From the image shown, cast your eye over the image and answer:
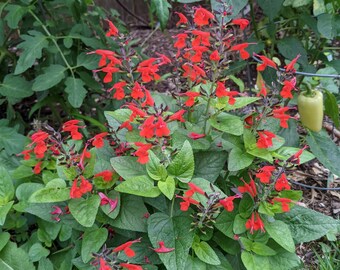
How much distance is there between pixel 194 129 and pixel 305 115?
1.89 ft

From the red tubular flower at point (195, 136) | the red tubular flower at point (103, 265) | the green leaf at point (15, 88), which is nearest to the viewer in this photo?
the red tubular flower at point (103, 265)

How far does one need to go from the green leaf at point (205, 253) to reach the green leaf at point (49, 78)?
3.00ft

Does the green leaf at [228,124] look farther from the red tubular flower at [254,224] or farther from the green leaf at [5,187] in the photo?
the green leaf at [5,187]

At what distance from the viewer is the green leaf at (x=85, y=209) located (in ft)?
4.00

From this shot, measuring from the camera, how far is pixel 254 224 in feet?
4.22

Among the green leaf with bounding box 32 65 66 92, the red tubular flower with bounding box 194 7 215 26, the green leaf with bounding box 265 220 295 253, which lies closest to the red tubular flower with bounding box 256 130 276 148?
the green leaf with bounding box 265 220 295 253

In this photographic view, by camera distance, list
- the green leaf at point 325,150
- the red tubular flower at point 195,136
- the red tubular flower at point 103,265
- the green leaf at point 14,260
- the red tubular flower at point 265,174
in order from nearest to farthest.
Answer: the red tubular flower at point 103,265 < the red tubular flower at point 265,174 < the red tubular flower at point 195,136 < the green leaf at point 14,260 < the green leaf at point 325,150

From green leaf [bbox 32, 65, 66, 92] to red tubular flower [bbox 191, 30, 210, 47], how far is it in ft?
2.59

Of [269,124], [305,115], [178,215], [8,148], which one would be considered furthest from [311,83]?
[8,148]

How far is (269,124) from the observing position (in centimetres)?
141

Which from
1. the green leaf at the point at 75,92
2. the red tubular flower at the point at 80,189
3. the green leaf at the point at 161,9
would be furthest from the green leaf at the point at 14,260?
the green leaf at the point at 161,9

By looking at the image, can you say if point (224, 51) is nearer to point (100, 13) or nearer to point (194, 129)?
point (194, 129)

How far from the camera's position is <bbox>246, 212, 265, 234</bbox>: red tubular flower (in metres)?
1.28

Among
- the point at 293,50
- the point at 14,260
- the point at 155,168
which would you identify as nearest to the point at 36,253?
the point at 14,260
